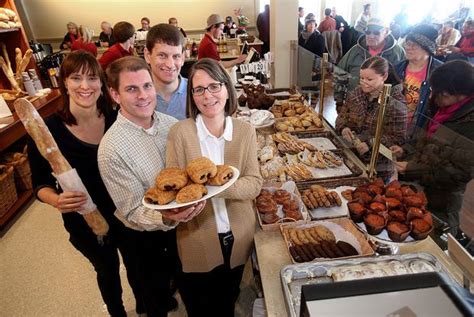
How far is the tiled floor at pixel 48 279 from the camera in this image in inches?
90.0

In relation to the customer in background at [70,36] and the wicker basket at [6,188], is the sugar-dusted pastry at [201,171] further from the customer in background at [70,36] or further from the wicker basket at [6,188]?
the customer in background at [70,36]

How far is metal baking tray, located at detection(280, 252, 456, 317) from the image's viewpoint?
3.87 feet

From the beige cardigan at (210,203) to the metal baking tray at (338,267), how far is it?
0.34 meters

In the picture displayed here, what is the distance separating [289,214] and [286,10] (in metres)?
3.02

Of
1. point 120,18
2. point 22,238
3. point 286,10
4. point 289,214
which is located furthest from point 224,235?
point 120,18

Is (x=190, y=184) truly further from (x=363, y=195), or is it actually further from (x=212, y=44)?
(x=212, y=44)

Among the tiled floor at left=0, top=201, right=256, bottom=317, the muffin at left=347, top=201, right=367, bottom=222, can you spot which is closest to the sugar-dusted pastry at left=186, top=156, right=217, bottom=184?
the muffin at left=347, top=201, right=367, bottom=222

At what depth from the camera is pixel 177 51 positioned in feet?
6.17

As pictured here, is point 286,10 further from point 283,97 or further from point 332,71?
point 332,71

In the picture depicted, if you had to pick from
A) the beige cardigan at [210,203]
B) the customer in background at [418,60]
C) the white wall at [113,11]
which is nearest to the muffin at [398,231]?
the beige cardigan at [210,203]

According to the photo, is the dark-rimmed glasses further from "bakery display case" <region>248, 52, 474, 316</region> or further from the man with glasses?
the man with glasses

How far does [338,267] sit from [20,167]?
3785 mm

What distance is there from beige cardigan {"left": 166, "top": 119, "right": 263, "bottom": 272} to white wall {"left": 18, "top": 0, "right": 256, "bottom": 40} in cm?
1022

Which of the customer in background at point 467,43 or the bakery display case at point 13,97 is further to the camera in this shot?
the customer in background at point 467,43
